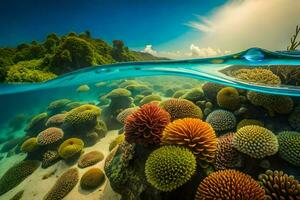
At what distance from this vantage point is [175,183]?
3797 millimetres

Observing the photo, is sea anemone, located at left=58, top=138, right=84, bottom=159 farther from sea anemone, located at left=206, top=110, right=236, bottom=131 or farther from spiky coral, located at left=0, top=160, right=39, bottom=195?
sea anemone, located at left=206, top=110, right=236, bottom=131

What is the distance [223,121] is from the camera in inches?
223

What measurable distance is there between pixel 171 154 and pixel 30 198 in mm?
7711

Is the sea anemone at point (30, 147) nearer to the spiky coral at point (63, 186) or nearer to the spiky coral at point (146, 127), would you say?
the spiky coral at point (63, 186)

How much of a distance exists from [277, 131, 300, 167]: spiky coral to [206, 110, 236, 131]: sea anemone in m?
1.33

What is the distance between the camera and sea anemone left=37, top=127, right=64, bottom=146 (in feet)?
32.6

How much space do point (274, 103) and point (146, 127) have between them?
4147mm

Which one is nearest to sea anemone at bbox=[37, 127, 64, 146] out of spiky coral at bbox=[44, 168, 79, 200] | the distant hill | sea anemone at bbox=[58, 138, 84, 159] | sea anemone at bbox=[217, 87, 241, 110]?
sea anemone at bbox=[58, 138, 84, 159]

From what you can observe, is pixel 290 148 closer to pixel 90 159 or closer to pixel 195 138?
pixel 195 138

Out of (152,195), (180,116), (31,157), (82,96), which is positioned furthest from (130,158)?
(82,96)

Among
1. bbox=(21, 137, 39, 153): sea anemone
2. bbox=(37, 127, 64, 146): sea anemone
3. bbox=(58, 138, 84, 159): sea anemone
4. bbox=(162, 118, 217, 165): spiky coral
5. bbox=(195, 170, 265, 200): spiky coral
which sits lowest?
bbox=(21, 137, 39, 153): sea anemone

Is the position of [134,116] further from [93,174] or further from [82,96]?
[82,96]

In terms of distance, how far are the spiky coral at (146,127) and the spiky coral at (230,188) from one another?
157 centimetres

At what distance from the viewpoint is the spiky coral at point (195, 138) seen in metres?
4.26
